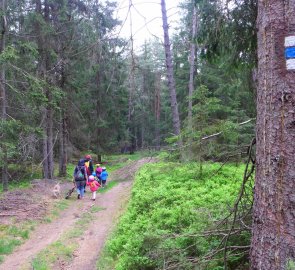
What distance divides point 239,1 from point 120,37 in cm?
201

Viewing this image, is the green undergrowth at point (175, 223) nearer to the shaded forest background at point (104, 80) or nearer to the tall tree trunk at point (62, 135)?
the shaded forest background at point (104, 80)

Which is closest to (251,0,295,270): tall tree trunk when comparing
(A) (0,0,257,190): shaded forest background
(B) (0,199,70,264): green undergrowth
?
(A) (0,0,257,190): shaded forest background

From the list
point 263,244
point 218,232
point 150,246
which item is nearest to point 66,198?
point 150,246

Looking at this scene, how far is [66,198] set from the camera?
14.9 meters

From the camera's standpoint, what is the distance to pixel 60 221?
11375 millimetres

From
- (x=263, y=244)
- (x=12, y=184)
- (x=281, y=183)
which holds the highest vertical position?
(x=281, y=183)

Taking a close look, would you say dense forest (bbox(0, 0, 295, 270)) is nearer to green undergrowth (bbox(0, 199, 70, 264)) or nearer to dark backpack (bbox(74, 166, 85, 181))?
dark backpack (bbox(74, 166, 85, 181))

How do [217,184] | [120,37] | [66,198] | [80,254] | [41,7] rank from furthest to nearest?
[41,7] → [66,198] → [217,184] → [80,254] → [120,37]

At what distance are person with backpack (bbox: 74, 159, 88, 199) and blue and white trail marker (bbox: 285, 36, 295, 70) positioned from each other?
12973 millimetres

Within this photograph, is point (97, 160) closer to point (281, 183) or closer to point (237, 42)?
point (237, 42)

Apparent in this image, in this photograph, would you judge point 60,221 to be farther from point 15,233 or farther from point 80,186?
point 80,186

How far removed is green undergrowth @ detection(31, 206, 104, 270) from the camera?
25.0 feet

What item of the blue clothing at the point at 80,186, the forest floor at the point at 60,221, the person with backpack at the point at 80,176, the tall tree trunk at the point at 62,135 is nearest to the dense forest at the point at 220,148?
the forest floor at the point at 60,221

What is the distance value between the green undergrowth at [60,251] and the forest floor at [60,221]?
6 cm
